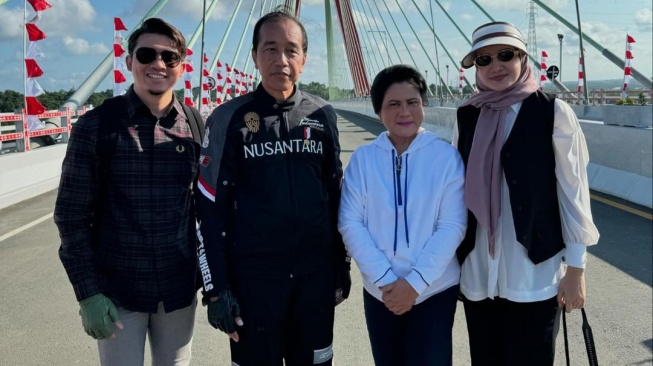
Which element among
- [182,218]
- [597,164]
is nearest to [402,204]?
[182,218]

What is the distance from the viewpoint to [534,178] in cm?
211

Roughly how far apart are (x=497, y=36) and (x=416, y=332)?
121 centimetres

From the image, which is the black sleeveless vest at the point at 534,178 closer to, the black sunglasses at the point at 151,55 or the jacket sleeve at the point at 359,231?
the jacket sleeve at the point at 359,231

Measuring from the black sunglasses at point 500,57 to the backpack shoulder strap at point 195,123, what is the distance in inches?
46.8

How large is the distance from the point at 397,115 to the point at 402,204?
37cm

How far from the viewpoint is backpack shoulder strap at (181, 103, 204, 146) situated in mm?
2301

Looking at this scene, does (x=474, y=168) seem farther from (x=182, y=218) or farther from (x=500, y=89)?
(x=182, y=218)

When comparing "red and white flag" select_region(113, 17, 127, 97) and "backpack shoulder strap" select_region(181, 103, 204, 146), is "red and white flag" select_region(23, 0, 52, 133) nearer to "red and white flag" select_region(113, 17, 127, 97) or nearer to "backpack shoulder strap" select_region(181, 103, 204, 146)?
"red and white flag" select_region(113, 17, 127, 97)

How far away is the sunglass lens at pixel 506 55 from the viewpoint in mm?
2199

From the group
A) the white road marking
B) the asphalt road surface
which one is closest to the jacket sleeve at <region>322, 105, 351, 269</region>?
the asphalt road surface

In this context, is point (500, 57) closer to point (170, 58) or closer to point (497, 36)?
point (497, 36)

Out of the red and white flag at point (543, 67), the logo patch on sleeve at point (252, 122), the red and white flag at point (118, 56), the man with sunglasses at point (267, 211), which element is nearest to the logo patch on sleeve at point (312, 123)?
the man with sunglasses at point (267, 211)

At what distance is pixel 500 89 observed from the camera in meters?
2.24

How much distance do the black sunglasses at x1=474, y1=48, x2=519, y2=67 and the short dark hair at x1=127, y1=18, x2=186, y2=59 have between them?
4.06ft
